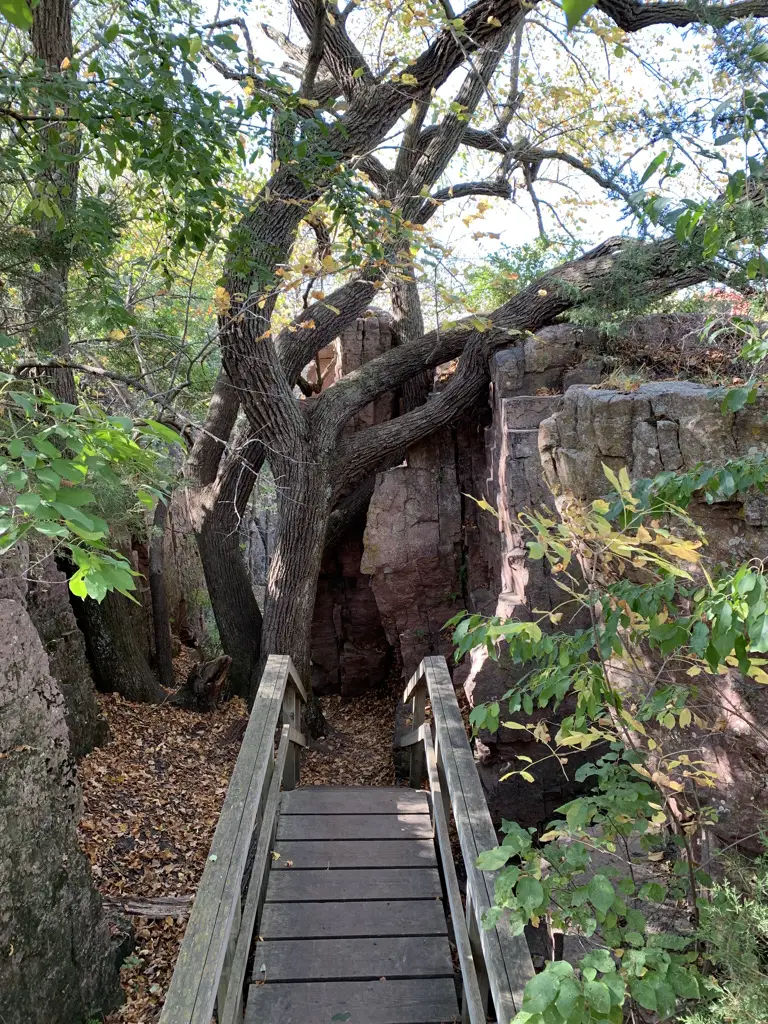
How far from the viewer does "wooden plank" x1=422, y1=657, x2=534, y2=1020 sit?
92.2 inches

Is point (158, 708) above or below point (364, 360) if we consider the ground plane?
below

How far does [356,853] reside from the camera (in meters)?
4.05

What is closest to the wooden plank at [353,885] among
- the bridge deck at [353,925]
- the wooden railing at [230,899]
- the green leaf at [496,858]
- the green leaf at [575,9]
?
the bridge deck at [353,925]

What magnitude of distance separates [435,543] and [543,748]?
2.94 metres

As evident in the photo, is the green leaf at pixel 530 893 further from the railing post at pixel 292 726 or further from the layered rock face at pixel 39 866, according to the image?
the railing post at pixel 292 726

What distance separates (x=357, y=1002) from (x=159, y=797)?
335 cm

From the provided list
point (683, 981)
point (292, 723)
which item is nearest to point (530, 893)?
point (683, 981)

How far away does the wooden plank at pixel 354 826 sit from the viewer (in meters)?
4.23

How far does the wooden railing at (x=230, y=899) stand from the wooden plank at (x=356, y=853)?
159 millimetres

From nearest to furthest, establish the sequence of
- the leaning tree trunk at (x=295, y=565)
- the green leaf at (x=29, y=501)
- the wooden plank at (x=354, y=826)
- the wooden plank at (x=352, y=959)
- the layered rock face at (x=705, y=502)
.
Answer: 1. the green leaf at (x=29, y=501)
2. the wooden plank at (x=352, y=959)
3. the layered rock face at (x=705, y=502)
4. the wooden plank at (x=354, y=826)
5. the leaning tree trunk at (x=295, y=565)

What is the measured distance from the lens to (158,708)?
726cm

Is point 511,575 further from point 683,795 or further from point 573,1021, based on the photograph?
point 573,1021

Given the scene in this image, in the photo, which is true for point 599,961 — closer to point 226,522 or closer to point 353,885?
point 353,885

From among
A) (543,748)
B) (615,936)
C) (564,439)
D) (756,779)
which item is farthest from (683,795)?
(543,748)
